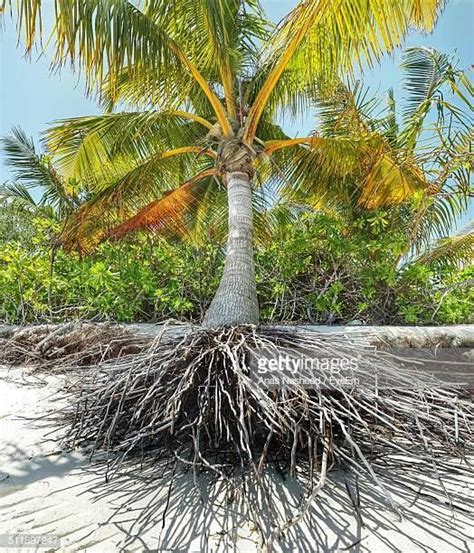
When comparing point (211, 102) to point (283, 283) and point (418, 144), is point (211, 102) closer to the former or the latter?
point (283, 283)

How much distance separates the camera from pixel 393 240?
4.41 metres

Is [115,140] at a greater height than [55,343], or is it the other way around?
[115,140]

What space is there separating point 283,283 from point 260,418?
9.99ft

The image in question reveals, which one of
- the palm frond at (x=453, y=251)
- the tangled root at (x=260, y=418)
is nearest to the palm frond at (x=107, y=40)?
the tangled root at (x=260, y=418)

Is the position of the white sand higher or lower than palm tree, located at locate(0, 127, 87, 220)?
lower

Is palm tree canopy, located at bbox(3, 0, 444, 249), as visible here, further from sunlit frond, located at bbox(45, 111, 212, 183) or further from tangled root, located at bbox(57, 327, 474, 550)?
tangled root, located at bbox(57, 327, 474, 550)

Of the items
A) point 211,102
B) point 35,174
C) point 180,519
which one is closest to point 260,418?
point 180,519

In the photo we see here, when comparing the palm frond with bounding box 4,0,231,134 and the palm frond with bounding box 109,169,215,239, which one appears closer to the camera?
the palm frond with bounding box 4,0,231,134

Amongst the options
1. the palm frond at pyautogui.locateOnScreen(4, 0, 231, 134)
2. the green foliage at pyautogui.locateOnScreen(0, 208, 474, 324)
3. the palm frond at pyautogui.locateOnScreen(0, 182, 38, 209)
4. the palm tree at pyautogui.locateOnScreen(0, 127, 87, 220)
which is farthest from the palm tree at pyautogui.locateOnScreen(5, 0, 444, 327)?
the palm frond at pyautogui.locateOnScreen(0, 182, 38, 209)

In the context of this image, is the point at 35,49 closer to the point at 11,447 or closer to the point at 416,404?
the point at 11,447

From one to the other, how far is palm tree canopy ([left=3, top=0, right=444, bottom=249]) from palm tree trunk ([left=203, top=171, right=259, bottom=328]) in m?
0.44

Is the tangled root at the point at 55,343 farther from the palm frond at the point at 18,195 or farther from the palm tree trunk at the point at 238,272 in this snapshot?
the palm frond at the point at 18,195

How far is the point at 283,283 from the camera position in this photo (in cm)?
443

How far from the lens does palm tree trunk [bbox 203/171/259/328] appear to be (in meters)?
2.78
